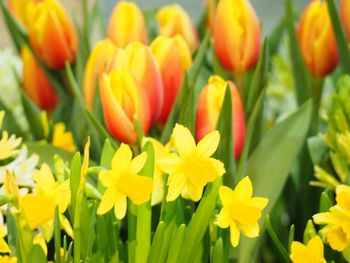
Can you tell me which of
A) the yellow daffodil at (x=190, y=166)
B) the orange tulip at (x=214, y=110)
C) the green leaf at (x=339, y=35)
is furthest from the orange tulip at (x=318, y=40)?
the yellow daffodil at (x=190, y=166)

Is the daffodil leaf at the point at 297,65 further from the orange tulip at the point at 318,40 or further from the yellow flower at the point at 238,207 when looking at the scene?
the yellow flower at the point at 238,207

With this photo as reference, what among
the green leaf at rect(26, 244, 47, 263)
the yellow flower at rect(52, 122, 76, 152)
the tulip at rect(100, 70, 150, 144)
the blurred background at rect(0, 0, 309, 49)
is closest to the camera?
the green leaf at rect(26, 244, 47, 263)

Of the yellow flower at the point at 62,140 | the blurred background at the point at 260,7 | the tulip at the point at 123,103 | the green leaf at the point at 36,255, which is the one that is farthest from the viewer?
the blurred background at the point at 260,7

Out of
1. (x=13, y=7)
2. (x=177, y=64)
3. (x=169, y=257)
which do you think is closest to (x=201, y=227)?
→ (x=169, y=257)

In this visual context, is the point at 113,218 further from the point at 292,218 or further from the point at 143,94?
the point at 292,218

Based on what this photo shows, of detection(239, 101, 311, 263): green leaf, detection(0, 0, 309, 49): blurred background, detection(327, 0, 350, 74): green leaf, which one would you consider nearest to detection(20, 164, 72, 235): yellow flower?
detection(239, 101, 311, 263): green leaf

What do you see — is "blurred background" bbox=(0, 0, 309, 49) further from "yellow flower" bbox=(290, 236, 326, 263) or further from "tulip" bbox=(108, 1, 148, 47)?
"yellow flower" bbox=(290, 236, 326, 263)

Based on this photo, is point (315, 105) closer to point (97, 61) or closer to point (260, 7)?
point (97, 61)
